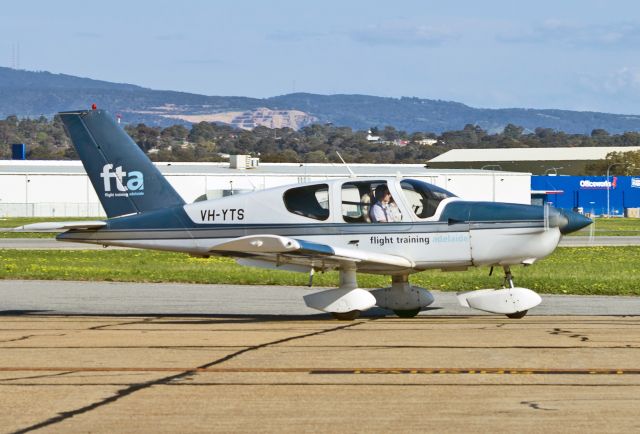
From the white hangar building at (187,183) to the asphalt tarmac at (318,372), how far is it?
6418 cm

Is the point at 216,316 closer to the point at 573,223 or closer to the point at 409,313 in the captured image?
the point at 409,313

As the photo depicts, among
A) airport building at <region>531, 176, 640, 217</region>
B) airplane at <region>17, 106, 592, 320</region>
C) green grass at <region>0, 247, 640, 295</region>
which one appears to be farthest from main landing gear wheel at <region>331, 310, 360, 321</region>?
airport building at <region>531, 176, 640, 217</region>

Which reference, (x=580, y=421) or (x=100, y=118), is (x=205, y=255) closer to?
(x=100, y=118)

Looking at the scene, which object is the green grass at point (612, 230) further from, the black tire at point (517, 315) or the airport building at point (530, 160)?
the airport building at point (530, 160)

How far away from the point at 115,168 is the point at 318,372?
826cm

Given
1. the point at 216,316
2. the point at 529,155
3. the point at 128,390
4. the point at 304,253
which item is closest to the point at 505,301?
the point at 304,253

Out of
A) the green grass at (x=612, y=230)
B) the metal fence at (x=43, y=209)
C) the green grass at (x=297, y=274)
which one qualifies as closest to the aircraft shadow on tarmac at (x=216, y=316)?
the green grass at (x=297, y=274)

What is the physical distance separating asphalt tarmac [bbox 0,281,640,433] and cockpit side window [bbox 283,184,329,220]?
1.59 m

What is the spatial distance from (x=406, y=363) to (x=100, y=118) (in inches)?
339

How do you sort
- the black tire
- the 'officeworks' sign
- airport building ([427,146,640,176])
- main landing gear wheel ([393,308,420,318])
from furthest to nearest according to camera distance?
1. airport building ([427,146,640,176])
2. the 'officeworks' sign
3. main landing gear wheel ([393,308,420,318])
4. the black tire

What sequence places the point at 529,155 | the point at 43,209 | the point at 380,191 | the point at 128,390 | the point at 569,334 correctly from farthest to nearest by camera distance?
1. the point at 529,155
2. the point at 43,209
3. the point at 380,191
4. the point at 569,334
5. the point at 128,390

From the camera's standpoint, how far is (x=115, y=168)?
1873 centimetres

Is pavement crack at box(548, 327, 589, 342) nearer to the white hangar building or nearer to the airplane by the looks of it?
the airplane

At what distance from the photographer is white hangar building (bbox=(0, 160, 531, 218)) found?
8350 centimetres
